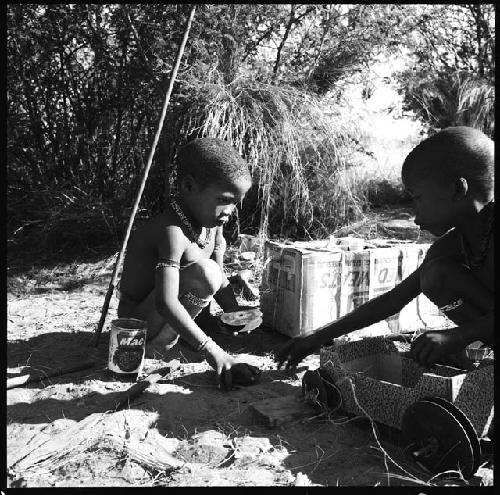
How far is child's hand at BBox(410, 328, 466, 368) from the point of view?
196 centimetres

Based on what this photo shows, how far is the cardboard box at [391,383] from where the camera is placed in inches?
74.9

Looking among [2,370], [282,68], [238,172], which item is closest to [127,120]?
[282,68]

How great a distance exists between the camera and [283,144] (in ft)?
15.4

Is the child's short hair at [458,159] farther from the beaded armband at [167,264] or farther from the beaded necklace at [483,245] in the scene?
the beaded armband at [167,264]

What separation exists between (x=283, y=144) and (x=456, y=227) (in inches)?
98.7

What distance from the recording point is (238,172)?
108 inches

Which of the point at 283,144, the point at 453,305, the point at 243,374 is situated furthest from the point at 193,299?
the point at 283,144

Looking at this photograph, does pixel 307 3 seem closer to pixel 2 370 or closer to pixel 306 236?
pixel 306 236

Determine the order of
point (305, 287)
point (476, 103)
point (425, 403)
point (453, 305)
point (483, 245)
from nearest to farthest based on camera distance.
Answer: point (425, 403) → point (483, 245) → point (453, 305) → point (305, 287) → point (476, 103)

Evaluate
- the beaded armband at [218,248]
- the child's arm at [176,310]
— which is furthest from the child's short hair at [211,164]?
the beaded armband at [218,248]

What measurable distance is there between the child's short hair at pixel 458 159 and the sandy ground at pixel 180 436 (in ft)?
3.20

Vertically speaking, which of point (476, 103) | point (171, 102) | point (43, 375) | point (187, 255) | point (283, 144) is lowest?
point (43, 375)

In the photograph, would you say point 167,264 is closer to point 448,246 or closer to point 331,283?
point 331,283

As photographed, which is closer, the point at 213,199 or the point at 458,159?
the point at 458,159
